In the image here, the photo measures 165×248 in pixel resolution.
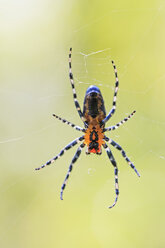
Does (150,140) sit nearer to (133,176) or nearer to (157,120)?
(157,120)

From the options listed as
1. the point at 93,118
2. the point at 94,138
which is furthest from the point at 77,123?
the point at 93,118

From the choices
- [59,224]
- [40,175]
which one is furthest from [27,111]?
[59,224]

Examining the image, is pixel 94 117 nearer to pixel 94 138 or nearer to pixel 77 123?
pixel 94 138

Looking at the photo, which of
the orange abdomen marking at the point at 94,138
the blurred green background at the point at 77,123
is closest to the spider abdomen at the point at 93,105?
the orange abdomen marking at the point at 94,138

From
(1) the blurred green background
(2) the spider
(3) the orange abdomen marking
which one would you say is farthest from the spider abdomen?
(1) the blurred green background

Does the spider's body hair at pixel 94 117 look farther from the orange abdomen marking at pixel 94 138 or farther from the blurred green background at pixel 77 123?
the blurred green background at pixel 77 123

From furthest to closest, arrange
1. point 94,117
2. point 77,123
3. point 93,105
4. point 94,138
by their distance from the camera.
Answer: point 77,123 < point 94,138 < point 94,117 < point 93,105
